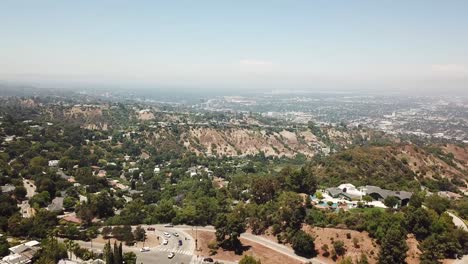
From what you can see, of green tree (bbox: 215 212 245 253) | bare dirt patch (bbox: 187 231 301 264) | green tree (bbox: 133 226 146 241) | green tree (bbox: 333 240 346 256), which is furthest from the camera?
green tree (bbox: 133 226 146 241)

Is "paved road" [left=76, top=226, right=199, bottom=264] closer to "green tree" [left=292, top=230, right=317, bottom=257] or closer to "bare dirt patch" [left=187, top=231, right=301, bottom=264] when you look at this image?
"bare dirt patch" [left=187, top=231, right=301, bottom=264]

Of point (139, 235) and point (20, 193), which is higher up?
point (20, 193)

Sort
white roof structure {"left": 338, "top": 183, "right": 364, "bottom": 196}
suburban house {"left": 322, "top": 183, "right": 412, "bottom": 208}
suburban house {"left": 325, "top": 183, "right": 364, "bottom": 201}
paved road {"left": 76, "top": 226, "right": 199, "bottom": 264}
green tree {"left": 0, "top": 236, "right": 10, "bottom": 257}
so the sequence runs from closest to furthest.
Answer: green tree {"left": 0, "top": 236, "right": 10, "bottom": 257} < paved road {"left": 76, "top": 226, "right": 199, "bottom": 264} < suburban house {"left": 322, "top": 183, "right": 412, "bottom": 208} < suburban house {"left": 325, "top": 183, "right": 364, "bottom": 201} < white roof structure {"left": 338, "top": 183, "right": 364, "bottom": 196}

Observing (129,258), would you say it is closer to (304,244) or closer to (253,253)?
(253,253)

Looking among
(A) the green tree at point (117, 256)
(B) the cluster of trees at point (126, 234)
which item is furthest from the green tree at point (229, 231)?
(A) the green tree at point (117, 256)

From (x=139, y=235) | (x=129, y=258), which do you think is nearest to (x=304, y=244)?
(x=129, y=258)

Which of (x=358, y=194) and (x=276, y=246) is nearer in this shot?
(x=276, y=246)

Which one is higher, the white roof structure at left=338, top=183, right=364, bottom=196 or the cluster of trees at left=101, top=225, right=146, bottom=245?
the white roof structure at left=338, top=183, right=364, bottom=196

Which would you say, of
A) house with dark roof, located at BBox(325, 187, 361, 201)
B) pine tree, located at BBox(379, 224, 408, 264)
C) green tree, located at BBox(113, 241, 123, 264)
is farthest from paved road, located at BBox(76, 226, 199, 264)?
house with dark roof, located at BBox(325, 187, 361, 201)

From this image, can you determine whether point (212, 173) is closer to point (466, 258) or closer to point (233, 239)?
point (233, 239)

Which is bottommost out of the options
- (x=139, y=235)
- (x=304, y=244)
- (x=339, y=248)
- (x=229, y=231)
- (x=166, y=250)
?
(x=166, y=250)

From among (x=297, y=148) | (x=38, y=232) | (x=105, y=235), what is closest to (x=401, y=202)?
(x=105, y=235)
